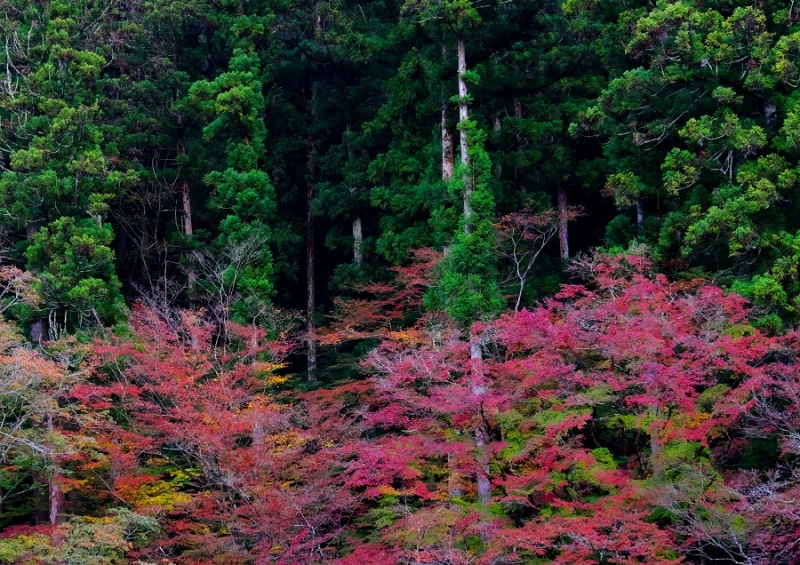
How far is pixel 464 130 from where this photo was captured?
14734 millimetres

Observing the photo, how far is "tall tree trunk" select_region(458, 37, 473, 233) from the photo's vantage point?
14.2 meters

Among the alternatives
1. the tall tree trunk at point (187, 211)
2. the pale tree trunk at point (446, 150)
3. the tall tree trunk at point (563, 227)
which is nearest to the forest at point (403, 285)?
the pale tree trunk at point (446, 150)

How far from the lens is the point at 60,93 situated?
16.9 meters

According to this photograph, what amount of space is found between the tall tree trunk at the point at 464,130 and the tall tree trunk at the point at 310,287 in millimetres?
4875

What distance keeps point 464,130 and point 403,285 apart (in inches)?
151

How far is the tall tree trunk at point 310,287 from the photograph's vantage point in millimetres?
18031

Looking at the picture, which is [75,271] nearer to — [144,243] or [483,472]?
[144,243]

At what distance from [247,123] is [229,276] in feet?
12.8

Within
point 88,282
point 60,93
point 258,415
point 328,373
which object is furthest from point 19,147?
point 258,415

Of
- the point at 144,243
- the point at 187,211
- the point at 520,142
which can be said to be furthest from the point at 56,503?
the point at 520,142

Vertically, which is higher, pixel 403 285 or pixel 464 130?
pixel 464 130

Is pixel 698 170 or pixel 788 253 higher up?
pixel 698 170

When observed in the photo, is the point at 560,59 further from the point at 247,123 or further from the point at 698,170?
the point at 247,123

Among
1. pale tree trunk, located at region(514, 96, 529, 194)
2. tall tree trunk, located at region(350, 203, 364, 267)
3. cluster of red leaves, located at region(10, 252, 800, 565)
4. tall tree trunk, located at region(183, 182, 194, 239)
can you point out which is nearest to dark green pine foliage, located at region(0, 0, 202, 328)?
tall tree trunk, located at region(183, 182, 194, 239)
